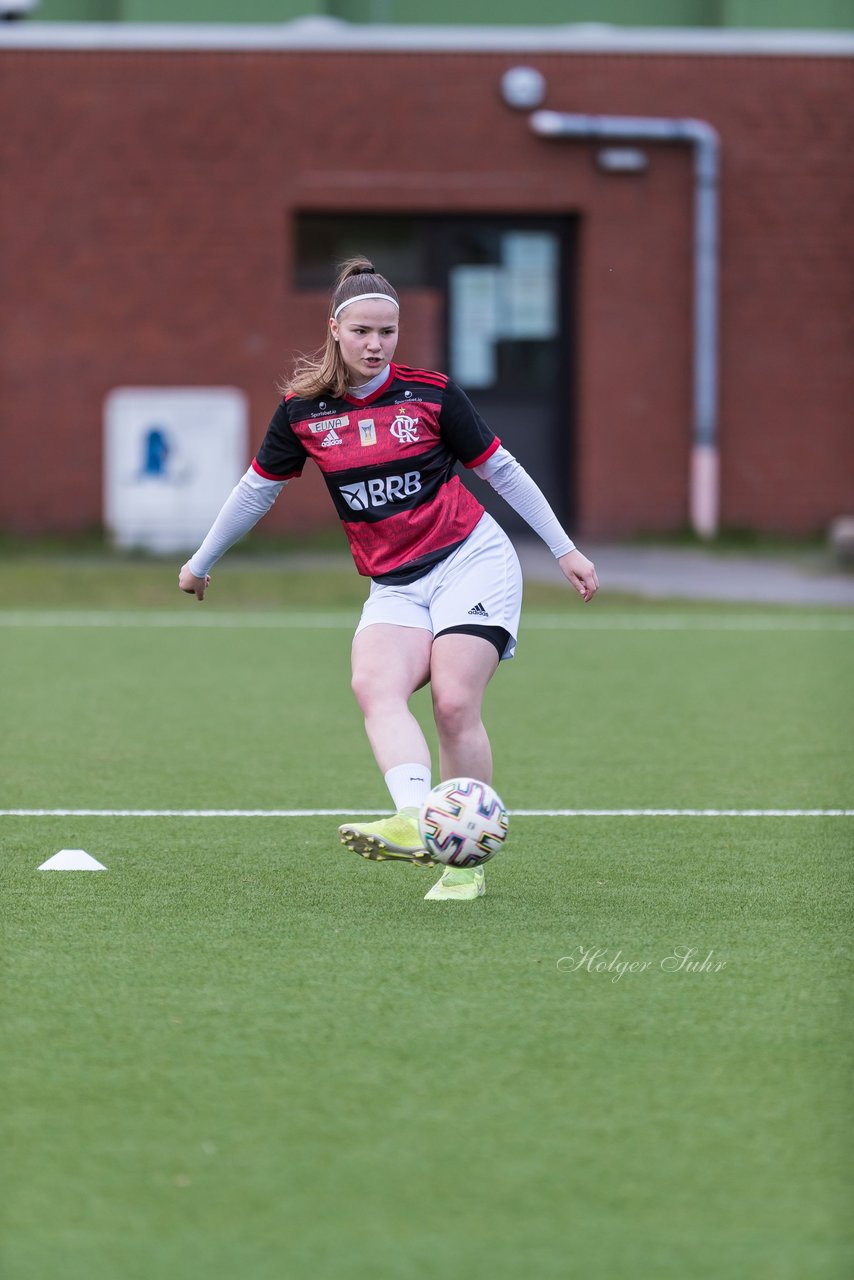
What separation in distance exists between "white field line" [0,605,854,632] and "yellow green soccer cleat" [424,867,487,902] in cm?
903

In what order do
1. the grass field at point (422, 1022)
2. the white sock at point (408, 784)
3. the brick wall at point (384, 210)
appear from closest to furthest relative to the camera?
the grass field at point (422, 1022) → the white sock at point (408, 784) → the brick wall at point (384, 210)

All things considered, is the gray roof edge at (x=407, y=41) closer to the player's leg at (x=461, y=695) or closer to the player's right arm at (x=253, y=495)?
the player's right arm at (x=253, y=495)

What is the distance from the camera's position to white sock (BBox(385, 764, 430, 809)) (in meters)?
5.76

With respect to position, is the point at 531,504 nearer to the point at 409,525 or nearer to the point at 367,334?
the point at 409,525

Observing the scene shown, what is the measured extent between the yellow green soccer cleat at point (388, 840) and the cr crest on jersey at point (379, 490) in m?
1.00

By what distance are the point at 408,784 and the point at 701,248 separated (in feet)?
54.4

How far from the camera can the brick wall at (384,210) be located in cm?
2095

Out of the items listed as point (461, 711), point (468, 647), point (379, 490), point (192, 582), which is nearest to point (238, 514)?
point (192, 582)

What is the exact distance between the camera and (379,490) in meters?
5.99

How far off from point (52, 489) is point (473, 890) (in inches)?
641

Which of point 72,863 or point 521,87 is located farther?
point 521,87

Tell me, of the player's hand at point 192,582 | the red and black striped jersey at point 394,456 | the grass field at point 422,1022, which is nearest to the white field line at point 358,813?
the grass field at point 422,1022

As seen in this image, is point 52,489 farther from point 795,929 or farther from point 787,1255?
point 787,1255

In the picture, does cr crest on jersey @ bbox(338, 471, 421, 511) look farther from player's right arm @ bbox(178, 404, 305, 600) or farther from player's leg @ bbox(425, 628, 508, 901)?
player's leg @ bbox(425, 628, 508, 901)
